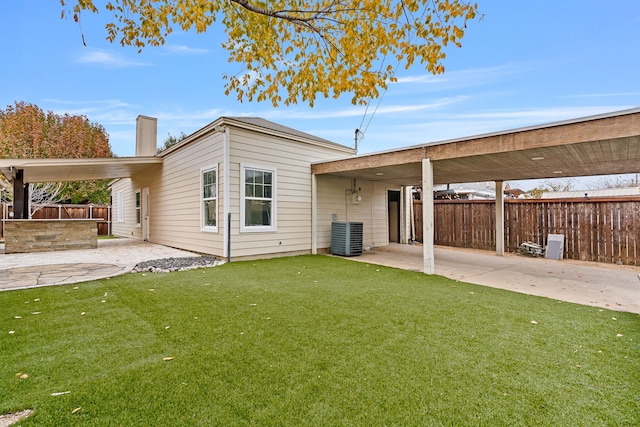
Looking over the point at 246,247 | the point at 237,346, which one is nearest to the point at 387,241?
the point at 246,247

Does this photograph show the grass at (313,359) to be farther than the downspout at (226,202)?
No

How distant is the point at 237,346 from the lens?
2613mm

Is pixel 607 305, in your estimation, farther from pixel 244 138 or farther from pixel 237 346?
pixel 244 138

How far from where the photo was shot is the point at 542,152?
5.02 metres

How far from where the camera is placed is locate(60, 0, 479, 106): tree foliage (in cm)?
456

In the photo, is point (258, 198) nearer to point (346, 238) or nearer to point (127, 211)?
point (346, 238)

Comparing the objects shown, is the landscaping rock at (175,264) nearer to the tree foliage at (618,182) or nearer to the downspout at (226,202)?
the downspout at (226,202)

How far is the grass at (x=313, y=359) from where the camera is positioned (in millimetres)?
1756

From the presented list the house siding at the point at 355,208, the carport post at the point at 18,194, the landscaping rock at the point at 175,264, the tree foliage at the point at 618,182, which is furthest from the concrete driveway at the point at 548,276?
the tree foliage at the point at 618,182

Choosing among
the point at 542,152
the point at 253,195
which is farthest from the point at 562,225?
the point at 253,195

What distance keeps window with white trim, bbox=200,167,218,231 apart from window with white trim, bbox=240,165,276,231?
70 centimetres

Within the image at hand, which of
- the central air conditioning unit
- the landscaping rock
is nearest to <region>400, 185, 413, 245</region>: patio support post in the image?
the central air conditioning unit

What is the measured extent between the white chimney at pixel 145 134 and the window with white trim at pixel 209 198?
5.71 meters

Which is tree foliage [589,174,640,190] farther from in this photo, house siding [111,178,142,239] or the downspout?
house siding [111,178,142,239]
